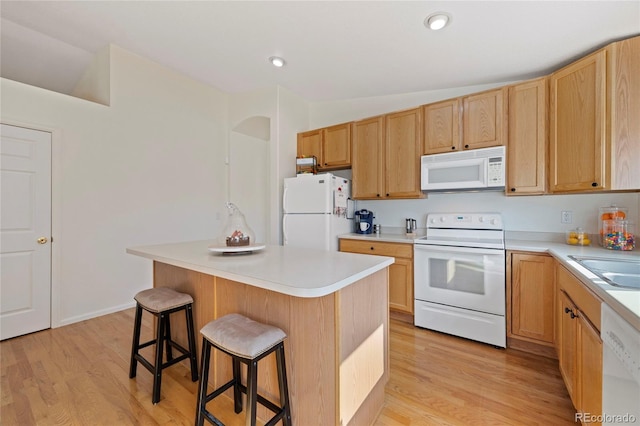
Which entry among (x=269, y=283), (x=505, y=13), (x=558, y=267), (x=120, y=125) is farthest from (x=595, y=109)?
(x=120, y=125)

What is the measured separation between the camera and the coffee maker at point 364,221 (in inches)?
135

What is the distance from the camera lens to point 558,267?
189cm

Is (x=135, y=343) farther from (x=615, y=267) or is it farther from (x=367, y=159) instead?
(x=615, y=267)

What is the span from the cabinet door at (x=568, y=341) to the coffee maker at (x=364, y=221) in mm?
1969

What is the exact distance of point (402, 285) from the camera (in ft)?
9.18

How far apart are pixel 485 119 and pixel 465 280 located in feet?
5.11

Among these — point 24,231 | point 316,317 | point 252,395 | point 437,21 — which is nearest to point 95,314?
point 24,231

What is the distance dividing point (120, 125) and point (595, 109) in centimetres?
453

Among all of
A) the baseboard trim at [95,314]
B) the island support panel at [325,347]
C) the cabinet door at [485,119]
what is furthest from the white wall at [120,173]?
the cabinet door at [485,119]

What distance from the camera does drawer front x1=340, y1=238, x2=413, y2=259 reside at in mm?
2770

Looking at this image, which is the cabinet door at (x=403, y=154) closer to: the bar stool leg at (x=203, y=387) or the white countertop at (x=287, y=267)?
the white countertop at (x=287, y=267)

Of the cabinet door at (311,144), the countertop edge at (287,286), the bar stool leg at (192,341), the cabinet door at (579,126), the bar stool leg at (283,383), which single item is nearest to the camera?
the countertop edge at (287,286)

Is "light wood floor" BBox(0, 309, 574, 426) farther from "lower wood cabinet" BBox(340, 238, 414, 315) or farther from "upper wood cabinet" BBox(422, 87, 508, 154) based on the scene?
"upper wood cabinet" BBox(422, 87, 508, 154)

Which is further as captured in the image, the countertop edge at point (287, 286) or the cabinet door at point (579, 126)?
the cabinet door at point (579, 126)
